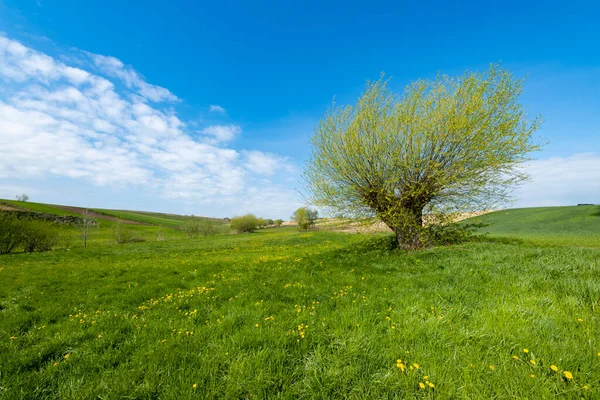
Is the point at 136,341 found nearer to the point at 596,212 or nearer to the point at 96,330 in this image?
the point at 96,330

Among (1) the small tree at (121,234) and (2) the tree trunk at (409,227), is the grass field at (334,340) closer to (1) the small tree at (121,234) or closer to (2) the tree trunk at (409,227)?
(2) the tree trunk at (409,227)

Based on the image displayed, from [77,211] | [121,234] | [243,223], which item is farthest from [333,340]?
[77,211]

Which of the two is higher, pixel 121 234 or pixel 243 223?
pixel 243 223

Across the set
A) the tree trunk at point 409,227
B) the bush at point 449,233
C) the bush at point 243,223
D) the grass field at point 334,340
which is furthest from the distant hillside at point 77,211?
the bush at point 449,233

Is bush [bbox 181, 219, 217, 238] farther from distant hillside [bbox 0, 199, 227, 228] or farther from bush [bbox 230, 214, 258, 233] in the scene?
bush [bbox 230, 214, 258, 233]

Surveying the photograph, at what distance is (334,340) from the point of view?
439 cm

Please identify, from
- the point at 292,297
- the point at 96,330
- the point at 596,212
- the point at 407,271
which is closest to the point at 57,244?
the point at 96,330

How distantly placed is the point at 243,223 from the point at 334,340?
256 ft

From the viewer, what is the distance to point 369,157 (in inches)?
537

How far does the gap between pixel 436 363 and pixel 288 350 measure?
7.90 feet

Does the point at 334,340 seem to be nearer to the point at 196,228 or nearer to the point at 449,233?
the point at 449,233

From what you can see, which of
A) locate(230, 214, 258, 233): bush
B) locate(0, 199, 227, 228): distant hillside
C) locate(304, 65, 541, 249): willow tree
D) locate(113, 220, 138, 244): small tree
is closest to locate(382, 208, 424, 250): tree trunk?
locate(304, 65, 541, 249): willow tree

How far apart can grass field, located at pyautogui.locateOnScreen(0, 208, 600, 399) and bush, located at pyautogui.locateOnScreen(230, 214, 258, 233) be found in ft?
236

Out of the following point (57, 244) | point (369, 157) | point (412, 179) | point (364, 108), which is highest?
point (364, 108)
